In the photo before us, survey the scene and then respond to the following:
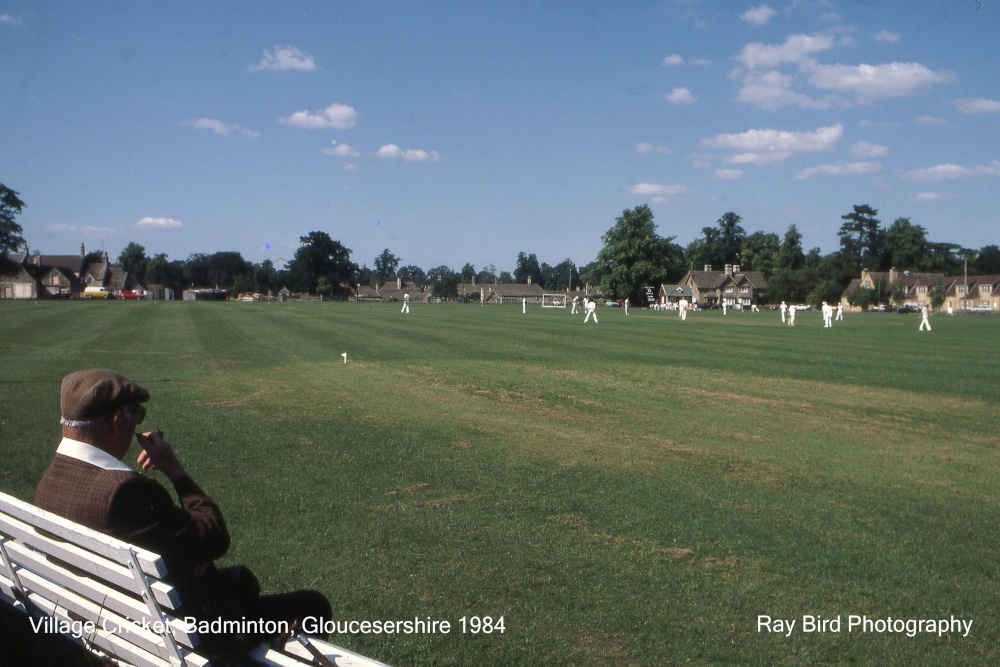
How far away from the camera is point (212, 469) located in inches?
361

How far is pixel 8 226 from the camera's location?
92438 millimetres

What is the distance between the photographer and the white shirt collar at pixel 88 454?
354cm

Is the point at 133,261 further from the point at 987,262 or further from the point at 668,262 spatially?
the point at 987,262

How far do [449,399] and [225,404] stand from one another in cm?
406

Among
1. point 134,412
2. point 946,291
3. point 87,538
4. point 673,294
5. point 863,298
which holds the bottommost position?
point 87,538

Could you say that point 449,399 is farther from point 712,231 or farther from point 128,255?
point 712,231

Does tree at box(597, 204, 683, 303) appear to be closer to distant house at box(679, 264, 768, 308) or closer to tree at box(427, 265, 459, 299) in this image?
distant house at box(679, 264, 768, 308)

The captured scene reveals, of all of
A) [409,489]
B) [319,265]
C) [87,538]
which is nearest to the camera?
[87,538]

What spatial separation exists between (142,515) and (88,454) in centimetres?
39

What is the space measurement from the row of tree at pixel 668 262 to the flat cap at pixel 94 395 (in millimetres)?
124830

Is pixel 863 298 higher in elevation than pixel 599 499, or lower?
higher

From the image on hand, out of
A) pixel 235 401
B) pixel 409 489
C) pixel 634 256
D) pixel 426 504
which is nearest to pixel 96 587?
pixel 426 504

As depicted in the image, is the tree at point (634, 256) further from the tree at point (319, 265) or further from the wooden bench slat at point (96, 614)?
the wooden bench slat at point (96, 614)

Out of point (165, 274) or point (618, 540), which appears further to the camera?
point (165, 274)
